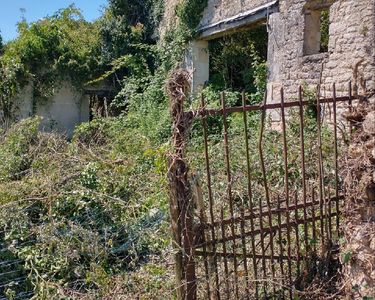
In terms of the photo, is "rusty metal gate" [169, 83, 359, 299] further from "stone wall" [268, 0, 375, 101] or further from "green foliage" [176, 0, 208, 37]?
"green foliage" [176, 0, 208, 37]

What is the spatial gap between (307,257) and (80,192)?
119 inches

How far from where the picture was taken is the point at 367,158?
10.0 ft

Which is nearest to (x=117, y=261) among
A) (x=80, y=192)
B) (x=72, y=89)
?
(x=80, y=192)

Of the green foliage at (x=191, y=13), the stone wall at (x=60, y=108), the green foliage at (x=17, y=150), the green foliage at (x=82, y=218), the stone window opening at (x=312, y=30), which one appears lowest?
the green foliage at (x=82, y=218)

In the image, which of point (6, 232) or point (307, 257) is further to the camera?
point (6, 232)

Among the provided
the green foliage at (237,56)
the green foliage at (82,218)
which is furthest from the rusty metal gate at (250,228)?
the green foliage at (237,56)

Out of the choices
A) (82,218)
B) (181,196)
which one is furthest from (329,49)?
(181,196)

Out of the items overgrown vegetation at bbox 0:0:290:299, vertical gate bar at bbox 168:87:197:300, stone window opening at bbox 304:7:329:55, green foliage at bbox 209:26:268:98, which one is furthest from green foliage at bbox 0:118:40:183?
stone window opening at bbox 304:7:329:55

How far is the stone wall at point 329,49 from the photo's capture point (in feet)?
21.4

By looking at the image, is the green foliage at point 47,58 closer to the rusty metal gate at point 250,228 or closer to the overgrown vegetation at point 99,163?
the overgrown vegetation at point 99,163

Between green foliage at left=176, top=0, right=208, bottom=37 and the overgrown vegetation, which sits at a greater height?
green foliage at left=176, top=0, right=208, bottom=37

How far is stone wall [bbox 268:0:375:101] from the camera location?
6.53 m

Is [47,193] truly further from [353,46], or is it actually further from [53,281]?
[353,46]

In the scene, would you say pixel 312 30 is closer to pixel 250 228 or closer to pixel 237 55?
pixel 237 55
